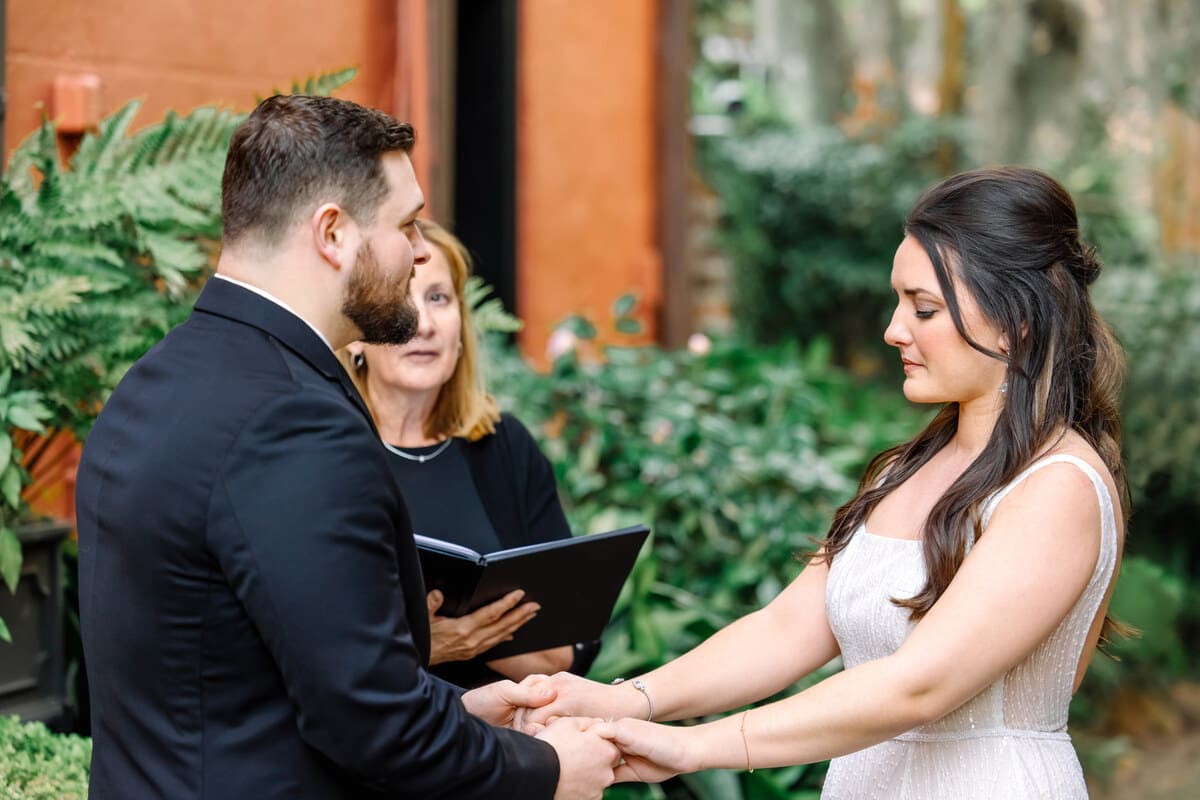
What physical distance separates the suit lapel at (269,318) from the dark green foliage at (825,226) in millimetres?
9003

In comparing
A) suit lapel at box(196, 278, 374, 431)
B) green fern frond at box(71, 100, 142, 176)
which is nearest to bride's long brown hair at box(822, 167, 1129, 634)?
suit lapel at box(196, 278, 374, 431)

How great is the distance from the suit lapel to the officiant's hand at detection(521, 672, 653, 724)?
86 cm

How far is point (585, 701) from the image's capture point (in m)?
2.61

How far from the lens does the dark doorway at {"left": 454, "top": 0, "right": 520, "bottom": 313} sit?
21.3 feet

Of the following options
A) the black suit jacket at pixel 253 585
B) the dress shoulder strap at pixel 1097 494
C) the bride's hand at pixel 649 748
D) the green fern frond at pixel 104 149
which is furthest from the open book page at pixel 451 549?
the green fern frond at pixel 104 149

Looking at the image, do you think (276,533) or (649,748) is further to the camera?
(649,748)

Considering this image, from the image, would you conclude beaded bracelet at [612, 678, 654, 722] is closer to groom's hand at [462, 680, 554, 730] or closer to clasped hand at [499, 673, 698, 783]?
clasped hand at [499, 673, 698, 783]

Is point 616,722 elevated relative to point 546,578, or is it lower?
lower

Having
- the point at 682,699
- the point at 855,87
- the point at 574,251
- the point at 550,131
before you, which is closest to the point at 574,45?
the point at 550,131

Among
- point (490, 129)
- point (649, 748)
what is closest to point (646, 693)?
point (649, 748)

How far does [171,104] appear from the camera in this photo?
4.45m

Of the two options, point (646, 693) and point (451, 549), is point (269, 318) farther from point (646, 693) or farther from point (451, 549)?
point (646, 693)

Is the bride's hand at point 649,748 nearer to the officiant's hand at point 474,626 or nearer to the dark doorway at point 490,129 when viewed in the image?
the officiant's hand at point 474,626

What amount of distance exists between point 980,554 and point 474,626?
111 cm
